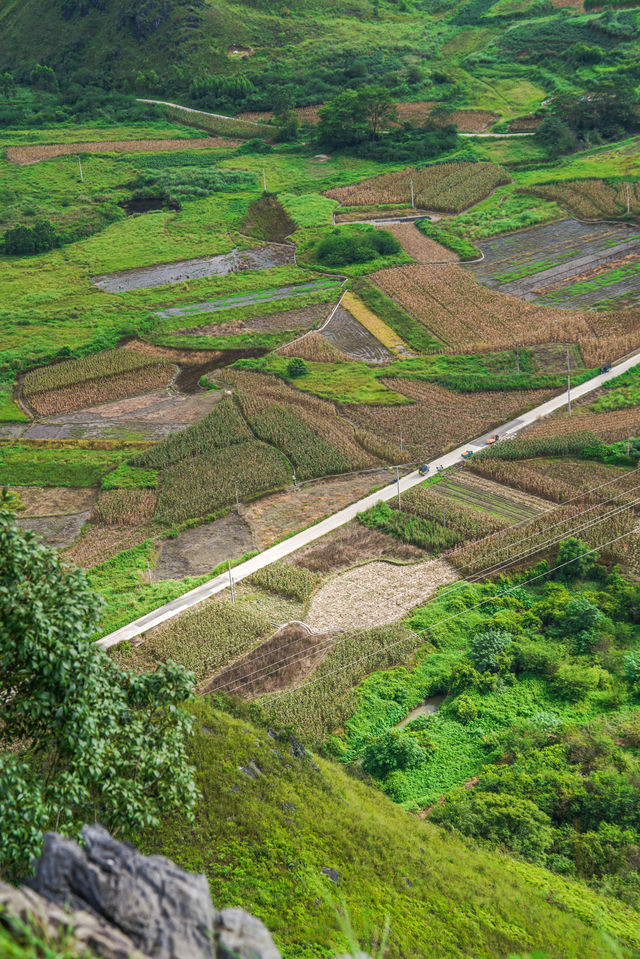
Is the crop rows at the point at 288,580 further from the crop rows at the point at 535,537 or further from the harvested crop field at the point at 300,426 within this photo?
the harvested crop field at the point at 300,426

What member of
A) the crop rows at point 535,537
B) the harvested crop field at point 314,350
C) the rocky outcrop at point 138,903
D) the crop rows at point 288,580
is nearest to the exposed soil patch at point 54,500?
the crop rows at point 288,580

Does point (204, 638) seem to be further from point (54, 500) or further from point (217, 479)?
point (54, 500)

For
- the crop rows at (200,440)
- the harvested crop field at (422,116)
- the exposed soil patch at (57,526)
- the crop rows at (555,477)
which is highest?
the harvested crop field at (422,116)

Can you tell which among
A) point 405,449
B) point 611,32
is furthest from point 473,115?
point 405,449

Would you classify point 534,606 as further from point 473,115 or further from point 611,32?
point 611,32

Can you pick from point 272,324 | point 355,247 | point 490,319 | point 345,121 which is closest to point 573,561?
point 490,319

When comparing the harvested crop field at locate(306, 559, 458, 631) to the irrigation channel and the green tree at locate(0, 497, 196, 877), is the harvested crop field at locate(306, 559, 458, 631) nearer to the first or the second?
the irrigation channel

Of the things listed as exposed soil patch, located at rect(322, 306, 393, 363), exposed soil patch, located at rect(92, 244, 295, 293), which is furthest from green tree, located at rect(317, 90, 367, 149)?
exposed soil patch, located at rect(322, 306, 393, 363)
